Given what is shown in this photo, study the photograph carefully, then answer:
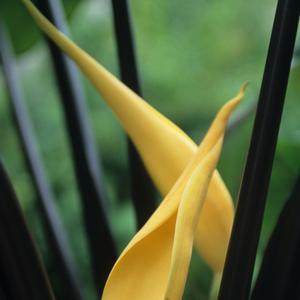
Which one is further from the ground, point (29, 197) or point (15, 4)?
point (15, 4)

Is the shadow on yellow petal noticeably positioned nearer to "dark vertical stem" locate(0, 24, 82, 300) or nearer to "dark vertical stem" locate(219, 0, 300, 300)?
"dark vertical stem" locate(219, 0, 300, 300)

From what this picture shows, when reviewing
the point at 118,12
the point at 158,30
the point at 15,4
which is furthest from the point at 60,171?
the point at 118,12

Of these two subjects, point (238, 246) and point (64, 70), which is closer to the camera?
point (238, 246)

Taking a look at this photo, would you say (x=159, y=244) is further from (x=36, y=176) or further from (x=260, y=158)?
(x=36, y=176)

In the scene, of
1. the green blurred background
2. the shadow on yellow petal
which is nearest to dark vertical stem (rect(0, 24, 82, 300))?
the shadow on yellow petal

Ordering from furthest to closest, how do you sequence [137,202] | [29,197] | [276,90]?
[29,197]
[137,202]
[276,90]

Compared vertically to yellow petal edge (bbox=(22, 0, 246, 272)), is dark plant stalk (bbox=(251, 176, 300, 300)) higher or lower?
lower

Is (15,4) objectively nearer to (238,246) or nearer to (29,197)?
(238,246)
